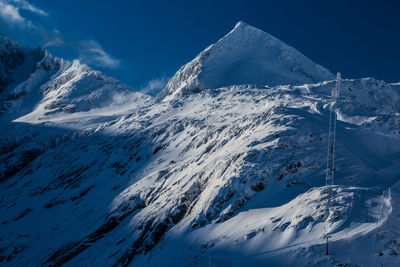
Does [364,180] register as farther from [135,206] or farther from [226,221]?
[135,206]

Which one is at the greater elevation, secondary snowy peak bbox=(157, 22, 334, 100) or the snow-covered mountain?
secondary snowy peak bbox=(157, 22, 334, 100)

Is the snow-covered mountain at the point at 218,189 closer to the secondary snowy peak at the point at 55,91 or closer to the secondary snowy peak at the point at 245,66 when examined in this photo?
the secondary snowy peak at the point at 245,66

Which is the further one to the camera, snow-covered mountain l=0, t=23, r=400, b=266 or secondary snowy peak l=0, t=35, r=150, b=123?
secondary snowy peak l=0, t=35, r=150, b=123

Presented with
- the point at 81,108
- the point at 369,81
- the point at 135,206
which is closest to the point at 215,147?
the point at 135,206

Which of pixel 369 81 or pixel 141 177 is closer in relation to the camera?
pixel 141 177

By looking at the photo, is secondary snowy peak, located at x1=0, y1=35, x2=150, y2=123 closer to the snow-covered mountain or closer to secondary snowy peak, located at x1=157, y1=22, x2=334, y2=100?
secondary snowy peak, located at x1=157, y1=22, x2=334, y2=100

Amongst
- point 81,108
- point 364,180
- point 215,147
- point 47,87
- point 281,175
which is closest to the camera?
point 364,180

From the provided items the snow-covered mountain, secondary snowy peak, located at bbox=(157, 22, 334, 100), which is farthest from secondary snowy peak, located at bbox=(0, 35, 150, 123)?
the snow-covered mountain
